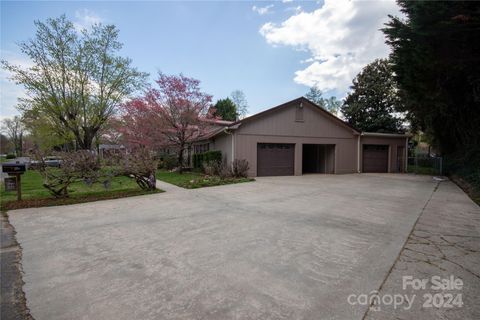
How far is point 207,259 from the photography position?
3.55 metres

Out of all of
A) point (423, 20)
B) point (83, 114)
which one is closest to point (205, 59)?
point (83, 114)

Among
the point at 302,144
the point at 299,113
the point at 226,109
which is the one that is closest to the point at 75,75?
the point at 299,113

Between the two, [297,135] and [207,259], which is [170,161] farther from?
[207,259]

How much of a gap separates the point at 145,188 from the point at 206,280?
8.00 m

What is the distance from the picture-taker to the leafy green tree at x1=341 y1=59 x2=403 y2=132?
83.8ft

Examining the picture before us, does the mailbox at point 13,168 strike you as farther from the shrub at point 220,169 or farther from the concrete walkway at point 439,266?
the concrete walkway at point 439,266

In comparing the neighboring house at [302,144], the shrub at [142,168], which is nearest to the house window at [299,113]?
the neighboring house at [302,144]

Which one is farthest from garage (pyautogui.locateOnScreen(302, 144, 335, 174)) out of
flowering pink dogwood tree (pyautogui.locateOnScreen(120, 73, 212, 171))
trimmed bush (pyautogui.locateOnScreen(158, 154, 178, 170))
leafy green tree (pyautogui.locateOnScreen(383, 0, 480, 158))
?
trimmed bush (pyautogui.locateOnScreen(158, 154, 178, 170))

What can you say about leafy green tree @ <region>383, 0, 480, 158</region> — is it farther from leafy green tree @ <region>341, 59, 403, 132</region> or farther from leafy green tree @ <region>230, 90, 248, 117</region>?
leafy green tree @ <region>230, 90, 248, 117</region>

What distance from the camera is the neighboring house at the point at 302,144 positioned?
15312mm

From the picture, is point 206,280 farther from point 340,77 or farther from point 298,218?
point 340,77

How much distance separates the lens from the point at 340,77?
2416cm

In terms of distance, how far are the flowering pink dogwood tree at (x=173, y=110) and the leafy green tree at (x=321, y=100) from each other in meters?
29.8

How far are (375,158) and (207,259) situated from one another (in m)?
19.6
